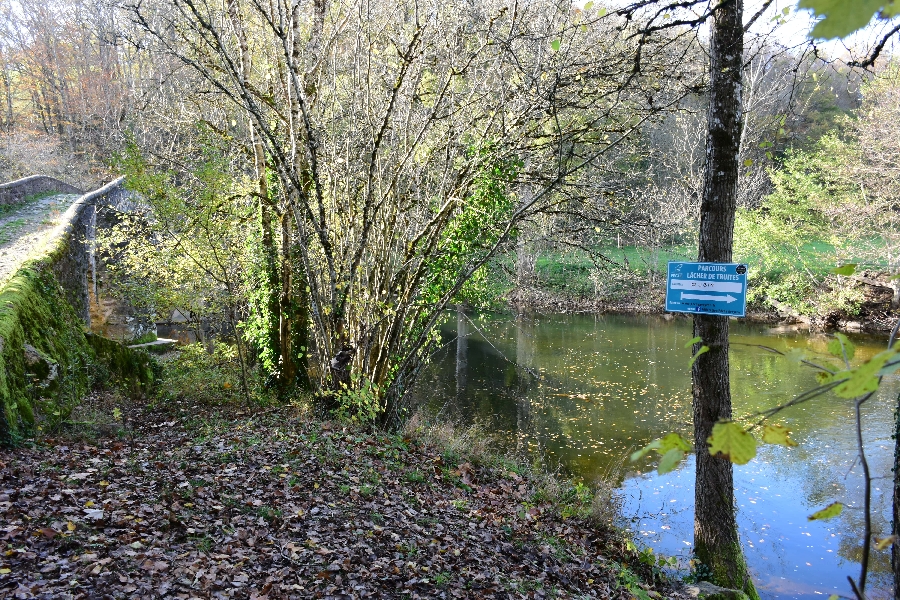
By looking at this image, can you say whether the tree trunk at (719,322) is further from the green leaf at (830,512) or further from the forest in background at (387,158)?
the green leaf at (830,512)

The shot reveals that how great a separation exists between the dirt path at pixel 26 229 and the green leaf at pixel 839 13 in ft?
30.4

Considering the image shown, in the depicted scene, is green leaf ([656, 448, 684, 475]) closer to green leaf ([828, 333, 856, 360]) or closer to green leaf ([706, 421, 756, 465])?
green leaf ([706, 421, 756, 465])

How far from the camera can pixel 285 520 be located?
4.91 meters

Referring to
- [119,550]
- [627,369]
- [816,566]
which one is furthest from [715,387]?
[627,369]

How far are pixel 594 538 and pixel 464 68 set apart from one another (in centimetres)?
632

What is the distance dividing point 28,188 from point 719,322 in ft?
63.8

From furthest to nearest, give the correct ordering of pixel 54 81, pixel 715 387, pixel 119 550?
pixel 54 81 < pixel 715 387 < pixel 119 550

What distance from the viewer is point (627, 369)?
17922 mm

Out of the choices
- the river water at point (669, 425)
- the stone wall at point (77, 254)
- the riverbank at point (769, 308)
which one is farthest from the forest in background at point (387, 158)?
the riverbank at point (769, 308)

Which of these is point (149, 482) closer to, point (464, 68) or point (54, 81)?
point (464, 68)

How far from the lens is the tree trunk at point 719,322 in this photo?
5.50 metres

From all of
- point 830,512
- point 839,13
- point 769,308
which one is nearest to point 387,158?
point 830,512

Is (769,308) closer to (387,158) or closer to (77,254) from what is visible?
(387,158)

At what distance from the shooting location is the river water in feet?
27.9
